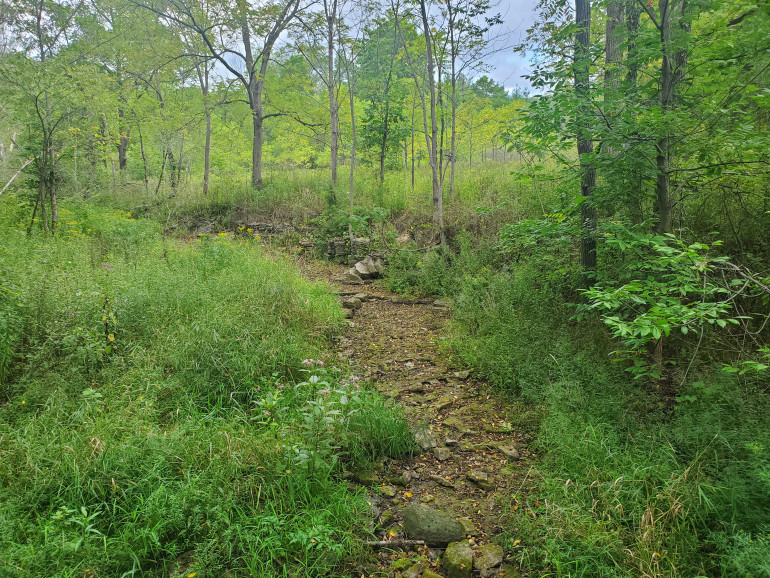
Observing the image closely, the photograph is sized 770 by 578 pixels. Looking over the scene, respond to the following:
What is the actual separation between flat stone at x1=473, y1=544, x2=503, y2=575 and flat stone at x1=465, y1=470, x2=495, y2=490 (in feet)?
1.92

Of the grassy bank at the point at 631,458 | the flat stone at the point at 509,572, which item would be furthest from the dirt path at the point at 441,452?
the grassy bank at the point at 631,458

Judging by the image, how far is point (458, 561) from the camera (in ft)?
8.04

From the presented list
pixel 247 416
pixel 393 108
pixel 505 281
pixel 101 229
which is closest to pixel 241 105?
pixel 393 108

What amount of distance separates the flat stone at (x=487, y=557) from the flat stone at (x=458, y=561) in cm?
6

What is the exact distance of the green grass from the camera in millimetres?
2355

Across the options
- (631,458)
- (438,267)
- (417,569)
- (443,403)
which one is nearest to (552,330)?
(443,403)

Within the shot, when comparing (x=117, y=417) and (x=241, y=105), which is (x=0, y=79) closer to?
(x=117, y=417)

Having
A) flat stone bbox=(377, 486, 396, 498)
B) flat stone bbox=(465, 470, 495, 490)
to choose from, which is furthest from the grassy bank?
flat stone bbox=(377, 486, 396, 498)

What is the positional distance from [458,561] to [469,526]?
15.4 inches

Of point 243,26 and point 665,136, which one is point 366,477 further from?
point 243,26

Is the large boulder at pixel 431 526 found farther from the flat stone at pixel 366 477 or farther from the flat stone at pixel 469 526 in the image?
the flat stone at pixel 366 477

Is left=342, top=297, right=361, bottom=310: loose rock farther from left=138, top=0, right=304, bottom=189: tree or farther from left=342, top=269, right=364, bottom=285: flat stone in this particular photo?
left=138, top=0, right=304, bottom=189: tree

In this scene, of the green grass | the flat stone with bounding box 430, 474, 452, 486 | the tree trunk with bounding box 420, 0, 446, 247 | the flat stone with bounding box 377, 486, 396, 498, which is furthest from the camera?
the tree trunk with bounding box 420, 0, 446, 247

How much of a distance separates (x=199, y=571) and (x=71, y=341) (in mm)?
2888
